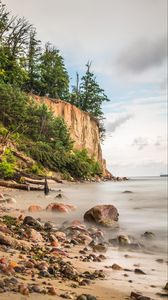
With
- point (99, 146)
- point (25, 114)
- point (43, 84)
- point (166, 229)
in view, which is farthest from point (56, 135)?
point (166, 229)

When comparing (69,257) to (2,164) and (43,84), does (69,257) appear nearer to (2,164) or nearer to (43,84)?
(2,164)

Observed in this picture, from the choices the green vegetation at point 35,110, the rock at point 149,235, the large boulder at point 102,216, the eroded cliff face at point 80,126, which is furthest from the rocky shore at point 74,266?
the eroded cliff face at point 80,126

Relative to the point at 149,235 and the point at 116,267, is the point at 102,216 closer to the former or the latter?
the point at 149,235

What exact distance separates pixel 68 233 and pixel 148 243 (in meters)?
1.62

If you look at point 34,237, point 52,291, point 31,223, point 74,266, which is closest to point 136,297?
point 52,291

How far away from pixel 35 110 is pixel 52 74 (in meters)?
16.3

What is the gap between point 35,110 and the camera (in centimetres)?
3966

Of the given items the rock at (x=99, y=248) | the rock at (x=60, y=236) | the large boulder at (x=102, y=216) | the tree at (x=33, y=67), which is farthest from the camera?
the tree at (x=33, y=67)

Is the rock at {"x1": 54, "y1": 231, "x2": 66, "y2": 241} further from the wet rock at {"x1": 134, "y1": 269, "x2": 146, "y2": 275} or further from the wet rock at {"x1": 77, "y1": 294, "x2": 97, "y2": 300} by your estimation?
the wet rock at {"x1": 77, "y1": 294, "x2": 97, "y2": 300}

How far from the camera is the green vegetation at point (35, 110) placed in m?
32.5

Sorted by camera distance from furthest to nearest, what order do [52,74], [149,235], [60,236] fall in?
[52,74], [149,235], [60,236]

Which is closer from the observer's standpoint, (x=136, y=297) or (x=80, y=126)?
Result: (x=136, y=297)

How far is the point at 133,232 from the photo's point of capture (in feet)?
28.7

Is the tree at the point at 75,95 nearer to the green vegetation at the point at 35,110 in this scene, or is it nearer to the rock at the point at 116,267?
the green vegetation at the point at 35,110
